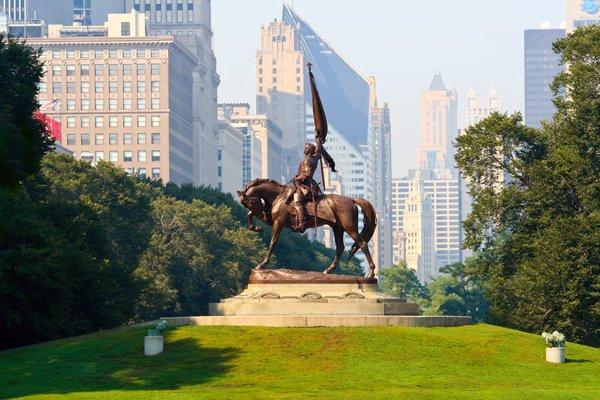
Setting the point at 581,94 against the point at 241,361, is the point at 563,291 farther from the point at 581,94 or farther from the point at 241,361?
the point at 241,361

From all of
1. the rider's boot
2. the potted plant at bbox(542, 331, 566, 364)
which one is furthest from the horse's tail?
the potted plant at bbox(542, 331, 566, 364)

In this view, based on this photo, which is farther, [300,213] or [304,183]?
[304,183]

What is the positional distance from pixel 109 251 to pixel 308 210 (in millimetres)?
35728

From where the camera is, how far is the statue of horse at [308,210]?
72875 millimetres

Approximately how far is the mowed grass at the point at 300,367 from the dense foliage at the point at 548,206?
2469 cm

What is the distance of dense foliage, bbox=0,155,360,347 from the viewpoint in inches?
2970

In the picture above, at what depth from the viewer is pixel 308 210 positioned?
72938 millimetres

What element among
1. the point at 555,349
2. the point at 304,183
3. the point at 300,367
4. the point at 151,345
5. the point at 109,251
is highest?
the point at 304,183

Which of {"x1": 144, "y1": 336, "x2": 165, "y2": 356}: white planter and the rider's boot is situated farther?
the rider's boot

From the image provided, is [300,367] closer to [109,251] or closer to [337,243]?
A: [337,243]

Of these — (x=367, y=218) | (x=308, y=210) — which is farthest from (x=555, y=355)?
(x=308, y=210)

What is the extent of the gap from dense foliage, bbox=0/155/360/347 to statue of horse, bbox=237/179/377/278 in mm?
9492

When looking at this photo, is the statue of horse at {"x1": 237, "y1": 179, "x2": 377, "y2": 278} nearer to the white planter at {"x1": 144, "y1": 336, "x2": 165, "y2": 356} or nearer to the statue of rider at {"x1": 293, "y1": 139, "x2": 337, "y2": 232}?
the statue of rider at {"x1": 293, "y1": 139, "x2": 337, "y2": 232}

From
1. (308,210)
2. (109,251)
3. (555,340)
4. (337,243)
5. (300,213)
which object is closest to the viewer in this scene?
(555,340)
